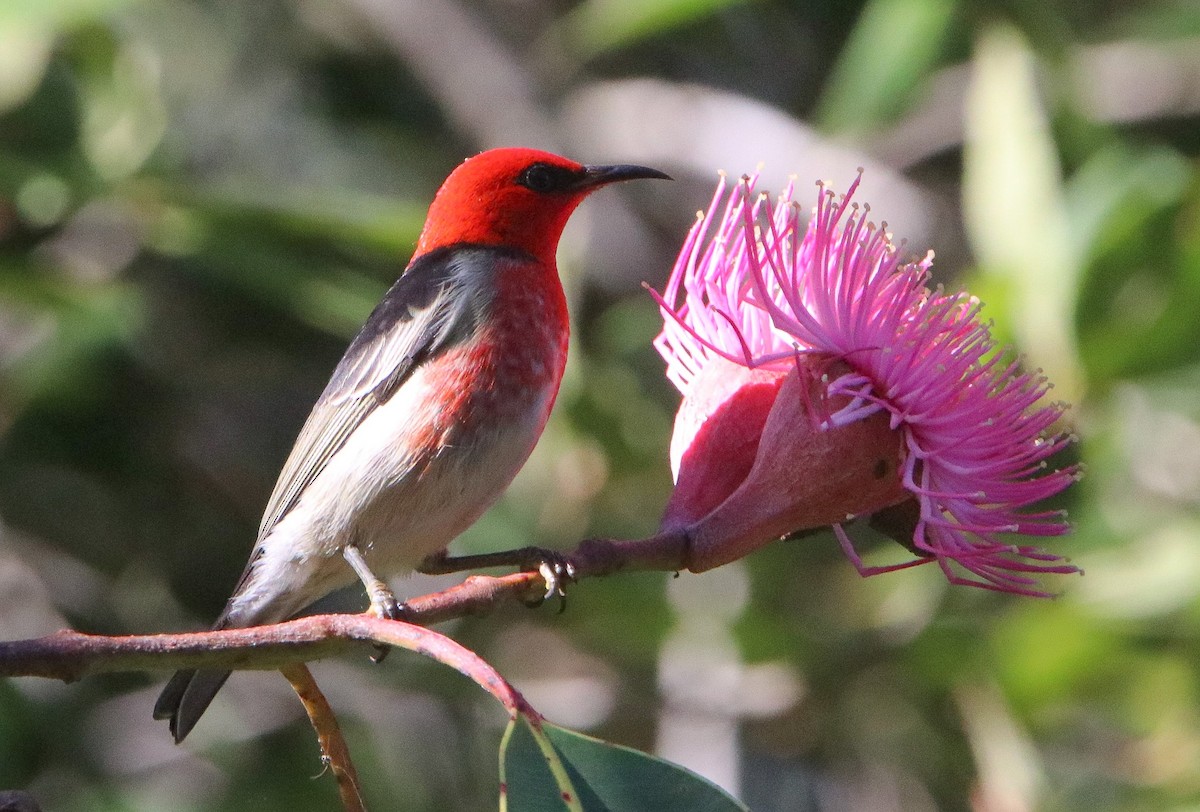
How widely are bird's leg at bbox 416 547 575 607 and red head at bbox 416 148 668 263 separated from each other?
0.73 m

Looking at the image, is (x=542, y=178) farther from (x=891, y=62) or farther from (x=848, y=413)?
(x=891, y=62)

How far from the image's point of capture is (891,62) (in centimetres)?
437

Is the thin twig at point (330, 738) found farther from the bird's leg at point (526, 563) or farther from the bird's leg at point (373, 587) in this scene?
the bird's leg at point (526, 563)

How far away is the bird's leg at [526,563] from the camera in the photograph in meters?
2.30

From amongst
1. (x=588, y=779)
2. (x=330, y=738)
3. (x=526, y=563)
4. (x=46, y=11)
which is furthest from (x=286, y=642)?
(x=46, y=11)

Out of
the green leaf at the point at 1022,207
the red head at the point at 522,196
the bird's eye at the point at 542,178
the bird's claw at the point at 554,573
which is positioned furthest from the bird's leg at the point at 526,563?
the green leaf at the point at 1022,207

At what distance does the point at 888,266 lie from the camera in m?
2.41

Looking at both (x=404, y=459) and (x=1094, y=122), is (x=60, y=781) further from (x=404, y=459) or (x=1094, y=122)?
(x=1094, y=122)

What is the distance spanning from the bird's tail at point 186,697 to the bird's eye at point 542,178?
1250mm

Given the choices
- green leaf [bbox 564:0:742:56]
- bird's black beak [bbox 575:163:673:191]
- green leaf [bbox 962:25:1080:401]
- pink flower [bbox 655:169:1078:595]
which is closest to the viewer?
pink flower [bbox 655:169:1078:595]

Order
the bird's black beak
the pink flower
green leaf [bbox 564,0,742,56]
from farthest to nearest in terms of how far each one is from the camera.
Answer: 1. green leaf [bbox 564,0,742,56]
2. the bird's black beak
3. the pink flower

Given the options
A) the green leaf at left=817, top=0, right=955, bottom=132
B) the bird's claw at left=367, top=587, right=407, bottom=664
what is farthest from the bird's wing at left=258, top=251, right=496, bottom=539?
the green leaf at left=817, top=0, right=955, bottom=132

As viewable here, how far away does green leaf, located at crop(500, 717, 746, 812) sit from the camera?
174 centimetres

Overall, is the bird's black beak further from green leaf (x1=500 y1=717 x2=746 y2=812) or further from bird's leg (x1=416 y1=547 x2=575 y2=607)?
green leaf (x1=500 y1=717 x2=746 y2=812)
